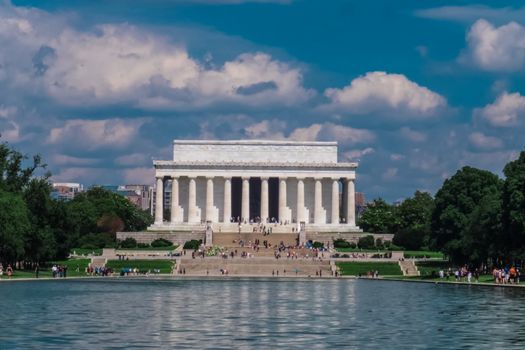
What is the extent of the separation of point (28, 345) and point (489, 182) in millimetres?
92166

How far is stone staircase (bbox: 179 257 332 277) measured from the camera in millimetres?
122125

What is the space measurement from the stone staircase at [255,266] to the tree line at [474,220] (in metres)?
12.3

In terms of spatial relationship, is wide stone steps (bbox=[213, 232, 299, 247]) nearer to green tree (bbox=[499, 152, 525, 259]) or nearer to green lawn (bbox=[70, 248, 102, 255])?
green lawn (bbox=[70, 248, 102, 255])

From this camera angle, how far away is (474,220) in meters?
105

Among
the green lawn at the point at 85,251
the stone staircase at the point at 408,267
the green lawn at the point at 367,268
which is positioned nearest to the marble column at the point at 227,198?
the green lawn at the point at 85,251

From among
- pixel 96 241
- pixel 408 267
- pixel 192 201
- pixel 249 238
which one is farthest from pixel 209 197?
pixel 408 267

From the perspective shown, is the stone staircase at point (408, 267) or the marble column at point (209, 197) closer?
the stone staircase at point (408, 267)

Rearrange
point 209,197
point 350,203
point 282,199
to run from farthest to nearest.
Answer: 1. point 209,197
2. point 282,199
3. point 350,203

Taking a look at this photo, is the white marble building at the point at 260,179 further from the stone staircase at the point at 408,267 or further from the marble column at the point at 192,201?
the stone staircase at the point at 408,267

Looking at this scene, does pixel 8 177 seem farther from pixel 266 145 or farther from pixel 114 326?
pixel 114 326

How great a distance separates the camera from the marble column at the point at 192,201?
6639 inches

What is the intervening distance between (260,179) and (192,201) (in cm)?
1085

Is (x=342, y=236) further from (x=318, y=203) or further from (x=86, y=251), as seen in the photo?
(x=86, y=251)

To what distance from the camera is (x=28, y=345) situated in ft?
127
